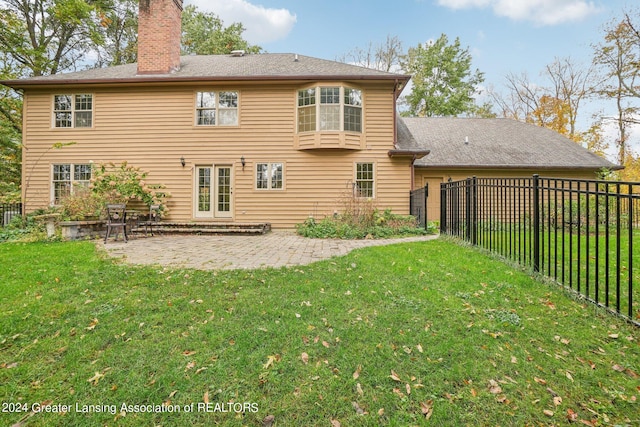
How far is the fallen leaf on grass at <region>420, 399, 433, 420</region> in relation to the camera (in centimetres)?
202

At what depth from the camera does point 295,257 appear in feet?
19.5

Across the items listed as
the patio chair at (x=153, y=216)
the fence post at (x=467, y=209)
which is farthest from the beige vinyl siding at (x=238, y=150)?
the fence post at (x=467, y=209)

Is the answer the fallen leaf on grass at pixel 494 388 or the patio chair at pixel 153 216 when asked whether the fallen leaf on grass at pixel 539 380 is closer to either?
the fallen leaf on grass at pixel 494 388

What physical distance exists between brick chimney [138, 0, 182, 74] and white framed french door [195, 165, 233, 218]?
4.37 m

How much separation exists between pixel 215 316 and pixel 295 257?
2.80m

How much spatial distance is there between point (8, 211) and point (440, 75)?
94.4ft

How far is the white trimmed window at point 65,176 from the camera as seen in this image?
11602mm

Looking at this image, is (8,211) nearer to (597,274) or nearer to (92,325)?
(92,325)

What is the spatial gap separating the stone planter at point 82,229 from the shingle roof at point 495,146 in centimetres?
1066

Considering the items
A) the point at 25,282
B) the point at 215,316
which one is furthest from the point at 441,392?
the point at 25,282

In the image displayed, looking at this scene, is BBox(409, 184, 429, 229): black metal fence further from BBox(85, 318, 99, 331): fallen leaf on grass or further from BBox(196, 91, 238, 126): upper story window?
BBox(85, 318, 99, 331): fallen leaf on grass

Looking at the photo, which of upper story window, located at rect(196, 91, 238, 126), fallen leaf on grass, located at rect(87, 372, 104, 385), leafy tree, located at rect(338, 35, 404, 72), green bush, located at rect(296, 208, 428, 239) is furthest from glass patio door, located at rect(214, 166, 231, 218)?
leafy tree, located at rect(338, 35, 404, 72)

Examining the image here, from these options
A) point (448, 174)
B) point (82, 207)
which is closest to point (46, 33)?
point (82, 207)

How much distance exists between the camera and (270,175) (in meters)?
11.5
